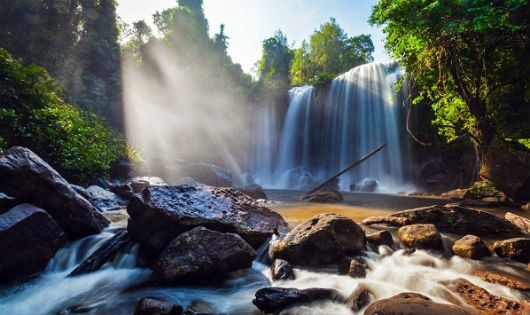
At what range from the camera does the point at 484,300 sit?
3.15 metres

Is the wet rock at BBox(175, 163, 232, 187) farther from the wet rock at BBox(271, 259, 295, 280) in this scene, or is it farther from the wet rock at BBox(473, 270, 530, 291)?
the wet rock at BBox(473, 270, 530, 291)

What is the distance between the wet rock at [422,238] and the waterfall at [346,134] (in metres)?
14.4

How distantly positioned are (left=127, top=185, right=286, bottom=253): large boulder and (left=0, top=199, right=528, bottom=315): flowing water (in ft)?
2.07

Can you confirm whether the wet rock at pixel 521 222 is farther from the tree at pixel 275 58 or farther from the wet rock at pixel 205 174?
the tree at pixel 275 58

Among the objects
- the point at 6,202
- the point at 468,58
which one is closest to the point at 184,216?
the point at 6,202

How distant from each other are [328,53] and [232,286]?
45.0 metres

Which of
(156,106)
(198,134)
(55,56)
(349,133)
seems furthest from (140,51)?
(349,133)

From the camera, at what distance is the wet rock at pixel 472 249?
4465 millimetres

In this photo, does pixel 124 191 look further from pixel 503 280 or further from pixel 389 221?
pixel 503 280

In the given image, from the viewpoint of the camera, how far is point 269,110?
98.5ft

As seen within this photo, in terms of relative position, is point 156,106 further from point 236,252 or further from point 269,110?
point 236,252

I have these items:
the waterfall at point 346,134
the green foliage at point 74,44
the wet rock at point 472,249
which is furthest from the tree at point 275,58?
the wet rock at point 472,249

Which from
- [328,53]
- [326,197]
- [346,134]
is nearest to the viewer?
[326,197]

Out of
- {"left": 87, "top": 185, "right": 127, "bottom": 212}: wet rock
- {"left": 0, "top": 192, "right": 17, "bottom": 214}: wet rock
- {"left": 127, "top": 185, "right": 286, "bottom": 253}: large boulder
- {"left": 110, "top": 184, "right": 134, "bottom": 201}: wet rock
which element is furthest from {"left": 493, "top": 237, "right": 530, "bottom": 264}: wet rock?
{"left": 110, "top": 184, "right": 134, "bottom": 201}: wet rock
